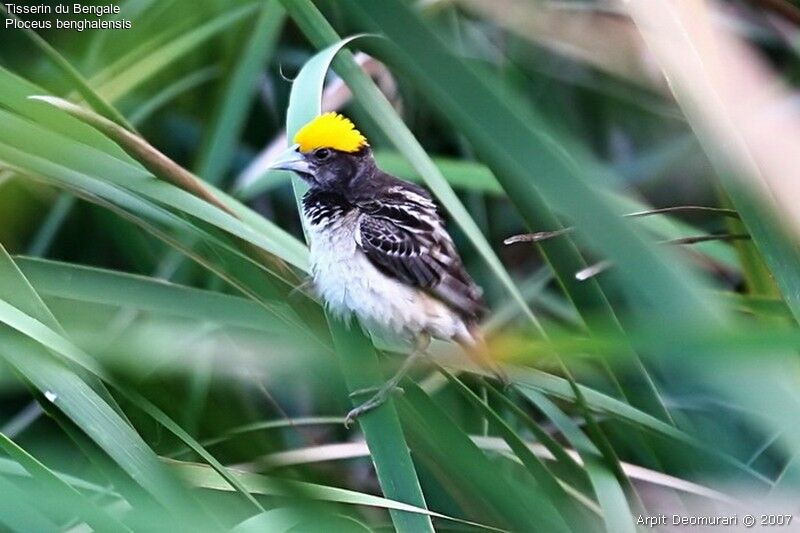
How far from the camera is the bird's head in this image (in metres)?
0.94

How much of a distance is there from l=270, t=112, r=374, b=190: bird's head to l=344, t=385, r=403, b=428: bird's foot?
0.86 ft

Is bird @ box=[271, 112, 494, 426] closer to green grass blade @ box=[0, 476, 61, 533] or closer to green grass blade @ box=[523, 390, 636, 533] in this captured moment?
green grass blade @ box=[523, 390, 636, 533]

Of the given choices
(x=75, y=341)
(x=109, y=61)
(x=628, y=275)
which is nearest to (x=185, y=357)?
(x=75, y=341)

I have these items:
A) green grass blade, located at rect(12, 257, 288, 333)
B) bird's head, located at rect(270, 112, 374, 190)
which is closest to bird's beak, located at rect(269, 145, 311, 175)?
bird's head, located at rect(270, 112, 374, 190)

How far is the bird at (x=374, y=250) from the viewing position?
0.92 m

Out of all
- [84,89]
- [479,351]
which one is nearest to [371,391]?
[479,351]

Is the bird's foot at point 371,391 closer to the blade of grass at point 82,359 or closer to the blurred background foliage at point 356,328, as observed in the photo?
the blurred background foliage at point 356,328

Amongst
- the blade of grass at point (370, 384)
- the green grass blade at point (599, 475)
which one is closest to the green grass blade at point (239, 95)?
the blade of grass at point (370, 384)

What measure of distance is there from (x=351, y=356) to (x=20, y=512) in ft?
0.97

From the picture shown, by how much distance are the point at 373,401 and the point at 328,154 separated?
11.7 inches

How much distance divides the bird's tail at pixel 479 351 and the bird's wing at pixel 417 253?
0.02 meters

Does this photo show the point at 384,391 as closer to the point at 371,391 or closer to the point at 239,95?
the point at 371,391

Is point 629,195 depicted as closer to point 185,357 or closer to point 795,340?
point 185,357

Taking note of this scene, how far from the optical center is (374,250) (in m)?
0.95
